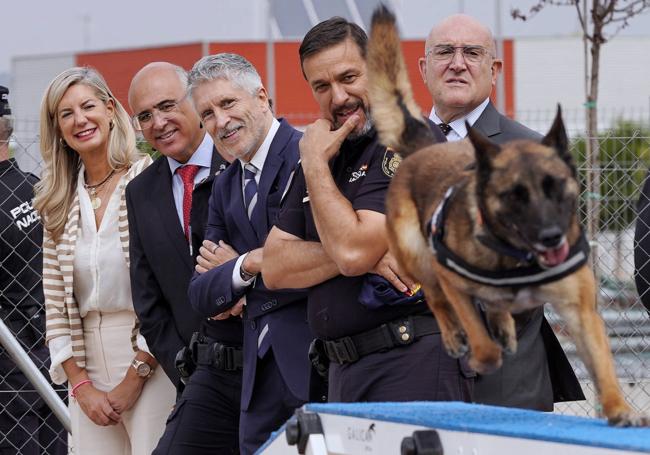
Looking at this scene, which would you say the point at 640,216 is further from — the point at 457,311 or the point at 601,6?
the point at 457,311

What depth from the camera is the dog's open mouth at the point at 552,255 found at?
77.0 inches

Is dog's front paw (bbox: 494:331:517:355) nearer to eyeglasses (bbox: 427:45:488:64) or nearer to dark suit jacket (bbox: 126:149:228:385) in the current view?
eyeglasses (bbox: 427:45:488:64)

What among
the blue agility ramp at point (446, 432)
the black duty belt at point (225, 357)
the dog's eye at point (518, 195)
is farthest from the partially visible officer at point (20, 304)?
the dog's eye at point (518, 195)

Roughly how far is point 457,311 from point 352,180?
4.45 feet

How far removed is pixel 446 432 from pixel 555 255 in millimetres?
727

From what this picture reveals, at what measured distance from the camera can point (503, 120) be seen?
421 cm

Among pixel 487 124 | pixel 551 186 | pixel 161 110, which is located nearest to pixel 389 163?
pixel 487 124

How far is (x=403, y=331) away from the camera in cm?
356

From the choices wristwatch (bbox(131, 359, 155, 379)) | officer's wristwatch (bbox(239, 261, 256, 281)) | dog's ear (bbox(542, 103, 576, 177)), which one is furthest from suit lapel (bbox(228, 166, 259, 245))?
dog's ear (bbox(542, 103, 576, 177))

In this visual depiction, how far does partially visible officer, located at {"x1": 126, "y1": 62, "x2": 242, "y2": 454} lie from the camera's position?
4.60 metres

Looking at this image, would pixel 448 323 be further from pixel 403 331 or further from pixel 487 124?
pixel 487 124

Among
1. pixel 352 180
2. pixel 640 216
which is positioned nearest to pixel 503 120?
pixel 352 180

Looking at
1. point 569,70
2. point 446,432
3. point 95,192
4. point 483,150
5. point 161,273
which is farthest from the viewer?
point 569,70

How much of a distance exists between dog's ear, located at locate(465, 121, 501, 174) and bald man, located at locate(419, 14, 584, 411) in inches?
73.5
